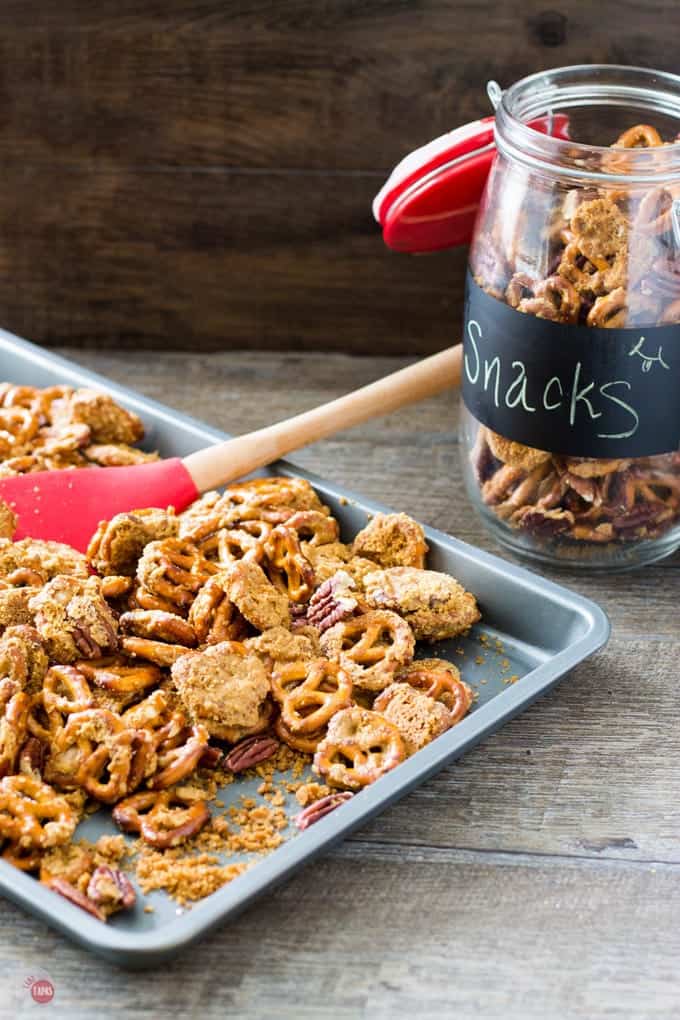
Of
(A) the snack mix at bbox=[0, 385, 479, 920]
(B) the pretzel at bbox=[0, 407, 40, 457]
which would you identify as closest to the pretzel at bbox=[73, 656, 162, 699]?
(A) the snack mix at bbox=[0, 385, 479, 920]

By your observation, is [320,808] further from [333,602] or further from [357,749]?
[333,602]

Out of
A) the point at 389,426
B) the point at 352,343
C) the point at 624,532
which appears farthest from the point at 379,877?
the point at 352,343

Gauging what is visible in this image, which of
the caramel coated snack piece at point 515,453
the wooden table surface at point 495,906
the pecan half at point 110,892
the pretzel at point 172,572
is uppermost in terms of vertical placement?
the caramel coated snack piece at point 515,453

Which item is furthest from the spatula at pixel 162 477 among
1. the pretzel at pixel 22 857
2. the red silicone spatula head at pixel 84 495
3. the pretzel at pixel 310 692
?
the pretzel at pixel 22 857

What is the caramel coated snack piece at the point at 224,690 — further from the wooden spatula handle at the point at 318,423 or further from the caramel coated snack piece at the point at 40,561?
the wooden spatula handle at the point at 318,423

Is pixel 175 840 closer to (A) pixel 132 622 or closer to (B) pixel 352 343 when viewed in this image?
(A) pixel 132 622

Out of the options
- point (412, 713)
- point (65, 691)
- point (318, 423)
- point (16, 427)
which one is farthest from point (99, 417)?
point (412, 713)
